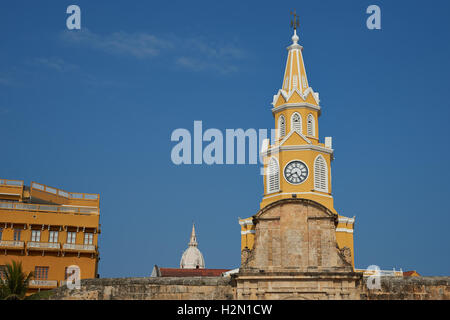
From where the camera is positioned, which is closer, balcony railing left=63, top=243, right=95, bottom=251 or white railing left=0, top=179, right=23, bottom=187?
balcony railing left=63, top=243, right=95, bottom=251

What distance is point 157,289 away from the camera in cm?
5066

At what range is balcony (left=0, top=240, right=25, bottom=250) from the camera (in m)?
59.1

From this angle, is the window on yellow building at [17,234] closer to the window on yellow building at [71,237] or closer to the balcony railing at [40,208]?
the balcony railing at [40,208]

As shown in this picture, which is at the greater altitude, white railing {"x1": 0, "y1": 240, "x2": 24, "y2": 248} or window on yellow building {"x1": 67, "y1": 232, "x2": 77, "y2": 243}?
window on yellow building {"x1": 67, "y1": 232, "x2": 77, "y2": 243}

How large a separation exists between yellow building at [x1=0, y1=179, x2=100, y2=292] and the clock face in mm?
18960

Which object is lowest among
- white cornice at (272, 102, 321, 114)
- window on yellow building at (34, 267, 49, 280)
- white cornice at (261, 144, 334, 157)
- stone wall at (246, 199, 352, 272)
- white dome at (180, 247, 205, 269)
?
window on yellow building at (34, 267, 49, 280)

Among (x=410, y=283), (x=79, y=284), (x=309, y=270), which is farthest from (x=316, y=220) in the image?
(x=79, y=284)

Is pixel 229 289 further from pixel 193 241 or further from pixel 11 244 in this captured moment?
pixel 193 241

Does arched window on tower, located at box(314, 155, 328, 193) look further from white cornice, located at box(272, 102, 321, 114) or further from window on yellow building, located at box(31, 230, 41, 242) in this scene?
window on yellow building, located at box(31, 230, 41, 242)

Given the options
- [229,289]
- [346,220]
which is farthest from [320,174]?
[229,289]

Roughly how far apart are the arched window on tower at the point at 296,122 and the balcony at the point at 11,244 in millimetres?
28750

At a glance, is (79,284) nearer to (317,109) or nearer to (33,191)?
(33,191)

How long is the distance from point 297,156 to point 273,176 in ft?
10.4

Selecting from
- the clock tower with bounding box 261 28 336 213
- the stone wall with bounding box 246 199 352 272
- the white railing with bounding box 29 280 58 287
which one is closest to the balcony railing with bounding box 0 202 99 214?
the white railing with bounding box 29 280 58 287
